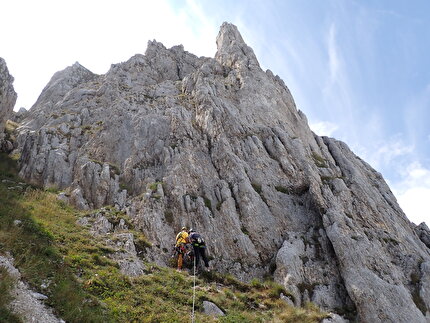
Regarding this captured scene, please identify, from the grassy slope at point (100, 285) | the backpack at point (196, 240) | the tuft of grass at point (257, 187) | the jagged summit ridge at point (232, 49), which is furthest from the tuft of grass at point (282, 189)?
the jagged summit ridge at point (232, 49)

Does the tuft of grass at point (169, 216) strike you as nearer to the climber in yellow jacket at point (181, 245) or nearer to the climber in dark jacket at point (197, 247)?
the climber in yellow jacket at point (181, 245)

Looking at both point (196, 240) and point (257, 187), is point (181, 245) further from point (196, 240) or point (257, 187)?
point (257, 187)

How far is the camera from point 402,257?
24.9 m

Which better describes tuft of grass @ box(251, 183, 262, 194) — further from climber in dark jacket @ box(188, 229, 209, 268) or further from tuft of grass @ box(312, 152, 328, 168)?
climber in dark jacket @ box(188, 229, 209, 268)

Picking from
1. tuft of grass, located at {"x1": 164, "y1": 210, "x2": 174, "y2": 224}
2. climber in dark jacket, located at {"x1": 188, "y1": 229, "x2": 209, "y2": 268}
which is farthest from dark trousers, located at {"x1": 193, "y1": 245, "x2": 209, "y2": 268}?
tuft of grass, located at {"x1": 164, "y1": 210, "x2": 174, "y2": 224}

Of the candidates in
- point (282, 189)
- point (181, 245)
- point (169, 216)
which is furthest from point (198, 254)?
point (282, 189)

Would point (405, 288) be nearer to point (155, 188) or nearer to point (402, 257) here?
point (402, 257)

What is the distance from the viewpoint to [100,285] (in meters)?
13.5

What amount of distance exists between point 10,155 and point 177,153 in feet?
71.2

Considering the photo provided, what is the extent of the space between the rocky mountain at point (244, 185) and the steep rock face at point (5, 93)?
6263 millimetres

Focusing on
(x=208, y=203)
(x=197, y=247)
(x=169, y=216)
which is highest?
(x=208, y=203)

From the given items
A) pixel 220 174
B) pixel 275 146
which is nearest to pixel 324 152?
pixel 275 146

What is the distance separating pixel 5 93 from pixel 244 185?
23.2 m

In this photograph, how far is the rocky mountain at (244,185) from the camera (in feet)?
73.4
